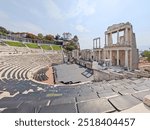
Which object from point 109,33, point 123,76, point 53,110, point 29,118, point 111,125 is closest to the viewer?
point 111,125

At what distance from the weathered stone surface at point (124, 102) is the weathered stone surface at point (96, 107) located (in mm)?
137

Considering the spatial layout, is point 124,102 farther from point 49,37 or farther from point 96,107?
point 49,37

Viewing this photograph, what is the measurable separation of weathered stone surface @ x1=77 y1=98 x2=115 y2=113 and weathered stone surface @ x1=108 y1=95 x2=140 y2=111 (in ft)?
0.45

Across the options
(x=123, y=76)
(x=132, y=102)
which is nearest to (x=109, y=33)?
(x=123, y=76)

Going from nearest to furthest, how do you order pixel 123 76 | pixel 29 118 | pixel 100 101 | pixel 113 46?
1. pixel 29 118
2. pixel 100 101
3. pixel 123 76
4. pixel 113 46

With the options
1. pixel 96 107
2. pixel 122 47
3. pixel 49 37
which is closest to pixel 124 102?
pixel 96 107

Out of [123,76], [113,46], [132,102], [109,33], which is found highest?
[109,33]

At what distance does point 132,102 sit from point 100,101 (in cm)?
80

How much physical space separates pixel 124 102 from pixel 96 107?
0.76 m

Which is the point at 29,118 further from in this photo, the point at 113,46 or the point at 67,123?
Answer: the point at 113,46

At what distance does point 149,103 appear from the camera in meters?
2.89

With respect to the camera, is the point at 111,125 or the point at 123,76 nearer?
the point at 111,125

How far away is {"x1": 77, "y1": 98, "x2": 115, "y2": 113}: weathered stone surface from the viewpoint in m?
3.02

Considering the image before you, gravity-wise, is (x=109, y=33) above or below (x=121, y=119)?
above
